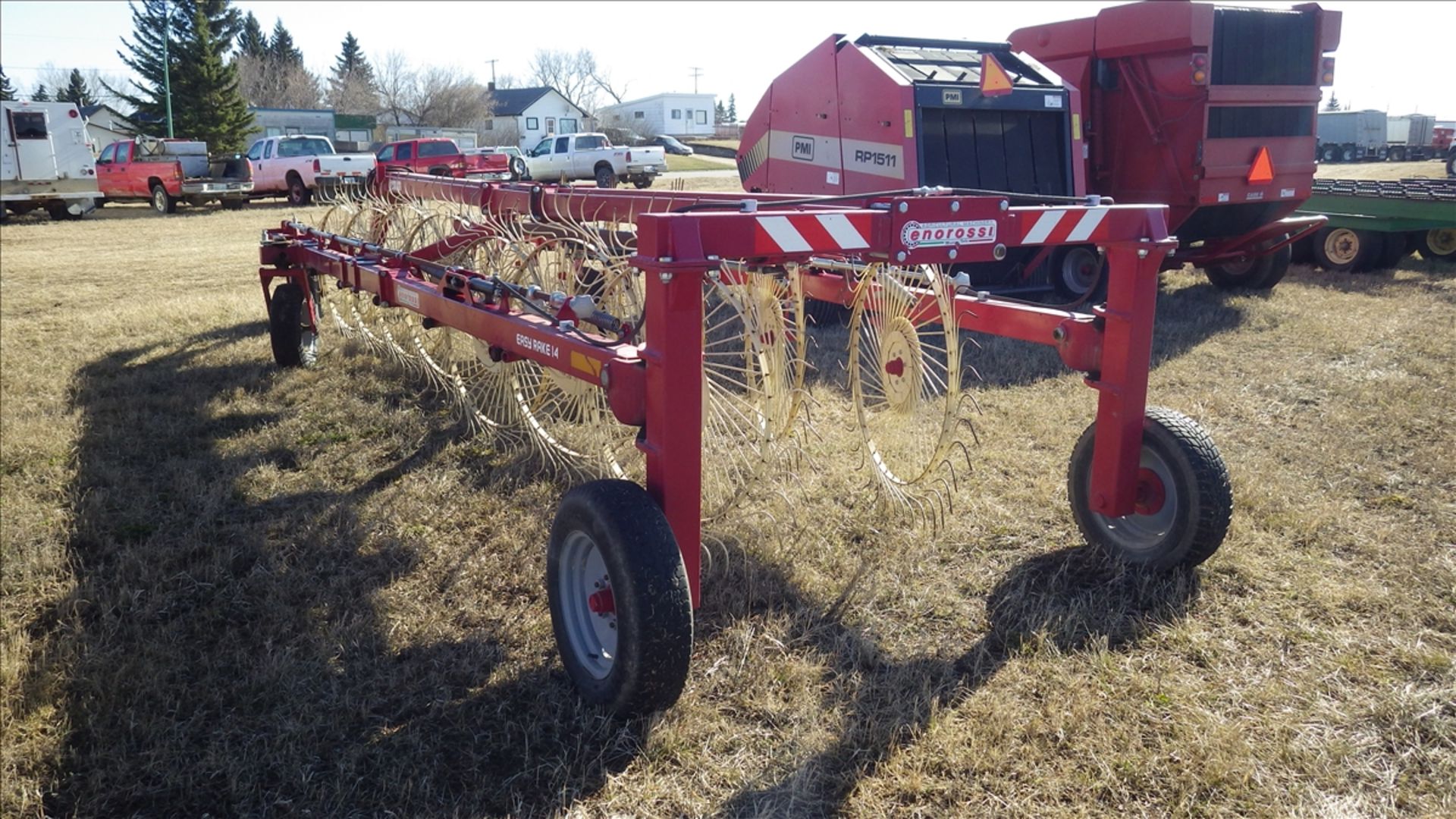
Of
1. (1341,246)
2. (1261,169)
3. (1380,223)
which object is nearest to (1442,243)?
(1341,246)

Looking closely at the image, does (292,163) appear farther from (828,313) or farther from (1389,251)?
(1389,251)

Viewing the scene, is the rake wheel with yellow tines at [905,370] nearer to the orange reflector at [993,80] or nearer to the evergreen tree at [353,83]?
the orange reflector at [993,80]

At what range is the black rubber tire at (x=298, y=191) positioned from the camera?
2373cm

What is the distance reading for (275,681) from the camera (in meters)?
2.89

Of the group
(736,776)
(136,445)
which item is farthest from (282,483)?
(736,776)

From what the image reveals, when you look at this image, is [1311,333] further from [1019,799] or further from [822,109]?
[1019,799]

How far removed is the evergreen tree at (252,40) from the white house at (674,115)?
24.0 meters

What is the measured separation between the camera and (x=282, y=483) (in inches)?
179

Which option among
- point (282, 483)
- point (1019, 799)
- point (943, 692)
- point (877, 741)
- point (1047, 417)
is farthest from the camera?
point (1047, 417)

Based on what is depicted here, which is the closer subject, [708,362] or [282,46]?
[708,362]

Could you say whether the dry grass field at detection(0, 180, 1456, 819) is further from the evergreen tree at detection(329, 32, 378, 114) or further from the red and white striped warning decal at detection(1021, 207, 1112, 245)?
the evergreen tree at detection(329, 32, 378, 114)

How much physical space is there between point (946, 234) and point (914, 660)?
128 centimetres

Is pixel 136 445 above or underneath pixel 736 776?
above

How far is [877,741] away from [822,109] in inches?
240
